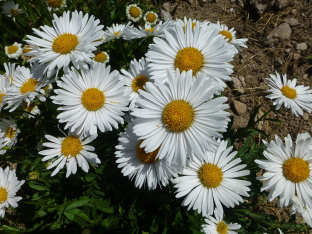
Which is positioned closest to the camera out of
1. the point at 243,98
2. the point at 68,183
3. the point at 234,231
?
the point at 234,231

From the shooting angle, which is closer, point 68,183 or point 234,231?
point 234,231

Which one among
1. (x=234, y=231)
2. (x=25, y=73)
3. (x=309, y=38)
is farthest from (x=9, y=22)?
(x=309, y=38)

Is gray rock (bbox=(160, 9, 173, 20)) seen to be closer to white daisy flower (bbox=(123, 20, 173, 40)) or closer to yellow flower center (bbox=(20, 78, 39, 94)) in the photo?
white daisy flower (bbox=(123, 20, 173, 40))

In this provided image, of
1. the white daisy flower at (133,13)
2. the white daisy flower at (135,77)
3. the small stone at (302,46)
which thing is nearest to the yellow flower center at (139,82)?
the white daisy flower at (135,77)

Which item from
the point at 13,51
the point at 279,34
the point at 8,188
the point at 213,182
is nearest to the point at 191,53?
the point at 213,182

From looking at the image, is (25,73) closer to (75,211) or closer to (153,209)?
(75,211)

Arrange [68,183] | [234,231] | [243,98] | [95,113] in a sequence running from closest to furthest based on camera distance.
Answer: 1. [95,113]
2. [234,231]
3. [68,183]
4. [243,98]
